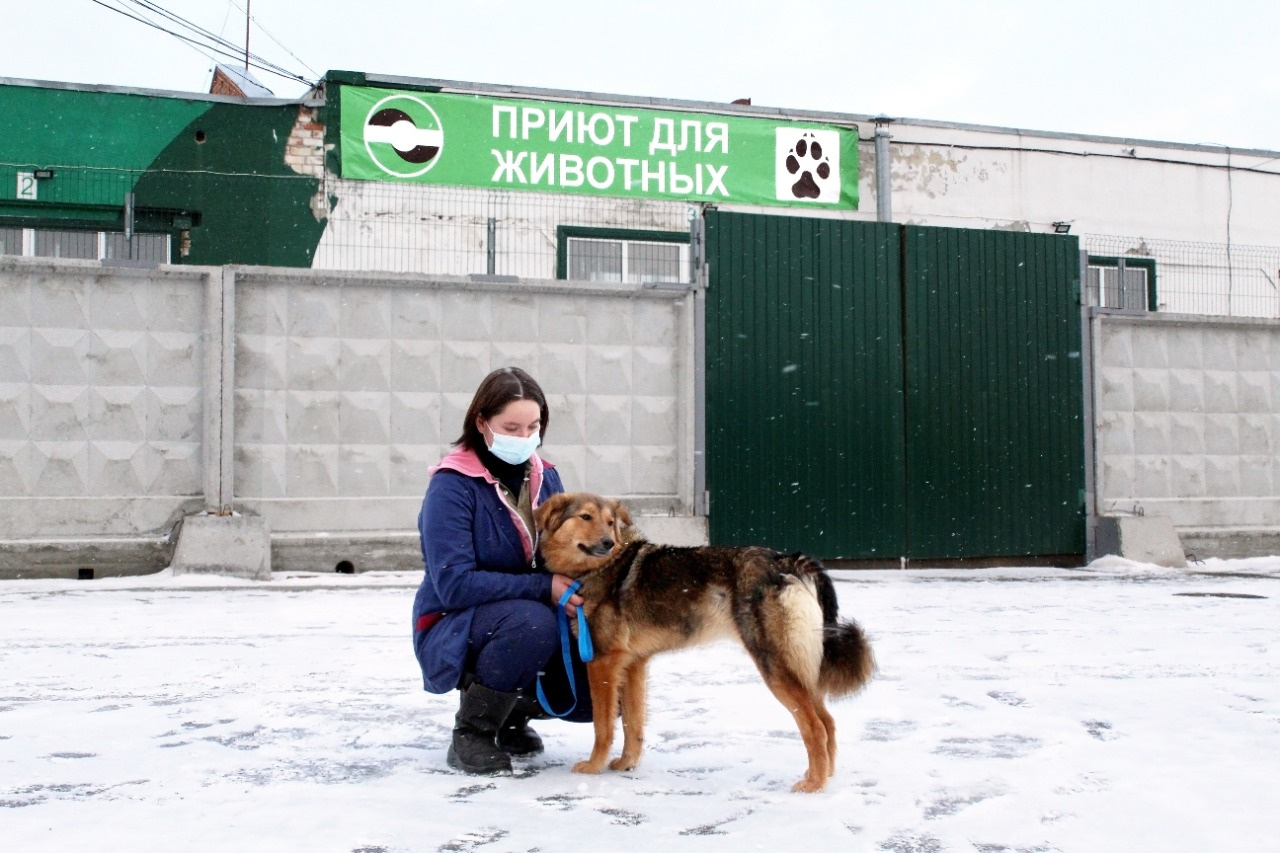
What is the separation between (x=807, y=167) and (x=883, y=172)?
1.11 m

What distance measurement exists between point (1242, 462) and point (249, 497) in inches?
400

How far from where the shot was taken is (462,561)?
12.8 feet

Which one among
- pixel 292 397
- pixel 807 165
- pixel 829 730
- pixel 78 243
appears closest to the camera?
pixel 829 730

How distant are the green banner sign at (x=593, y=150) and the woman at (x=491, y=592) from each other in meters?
11.7

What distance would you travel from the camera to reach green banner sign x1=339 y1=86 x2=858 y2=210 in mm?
15086

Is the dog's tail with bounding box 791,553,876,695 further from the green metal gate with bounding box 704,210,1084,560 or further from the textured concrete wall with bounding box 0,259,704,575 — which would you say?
the green metal gate with bounding box 704,210,1084,560

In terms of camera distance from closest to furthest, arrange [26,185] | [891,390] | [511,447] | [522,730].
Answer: [511,447] < [522,730] < [891,390] < [26,185]

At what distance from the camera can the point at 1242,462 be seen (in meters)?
12.5

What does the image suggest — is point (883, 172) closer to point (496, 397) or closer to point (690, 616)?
A: point (496, 397)

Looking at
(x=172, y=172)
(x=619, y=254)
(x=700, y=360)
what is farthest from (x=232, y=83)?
(x=700, y=360)

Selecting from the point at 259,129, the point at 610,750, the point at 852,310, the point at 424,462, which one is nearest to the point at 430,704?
the point at 610,750

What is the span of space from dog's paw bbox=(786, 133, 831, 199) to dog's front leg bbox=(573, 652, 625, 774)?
13.6 metres

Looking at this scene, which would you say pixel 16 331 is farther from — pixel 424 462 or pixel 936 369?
pixel 936 369

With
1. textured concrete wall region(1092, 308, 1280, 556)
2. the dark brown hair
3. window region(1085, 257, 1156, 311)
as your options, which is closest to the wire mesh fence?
window region(1085, 257, 1156, 311)
